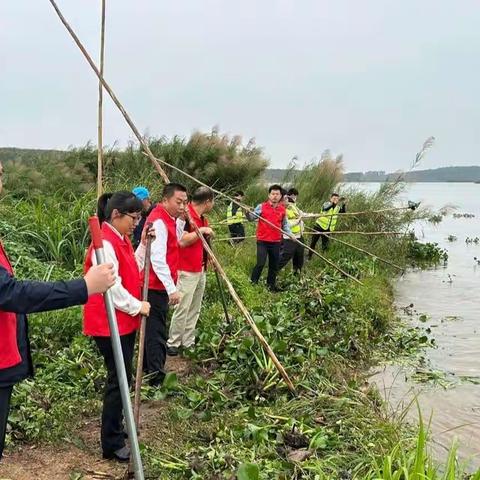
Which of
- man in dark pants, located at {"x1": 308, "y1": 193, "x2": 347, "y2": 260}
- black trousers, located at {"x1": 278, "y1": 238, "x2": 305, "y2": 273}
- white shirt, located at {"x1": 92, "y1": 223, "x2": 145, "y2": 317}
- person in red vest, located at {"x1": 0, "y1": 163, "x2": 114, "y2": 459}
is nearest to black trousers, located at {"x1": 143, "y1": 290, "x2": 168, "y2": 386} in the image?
white shirt, located at {"x1": 92, "y1": 223, "x2": 145, "y2": 317}

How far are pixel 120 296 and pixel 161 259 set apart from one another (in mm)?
1207

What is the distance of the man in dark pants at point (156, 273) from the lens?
4.61 metres

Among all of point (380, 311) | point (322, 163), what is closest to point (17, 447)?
point (380, 311)

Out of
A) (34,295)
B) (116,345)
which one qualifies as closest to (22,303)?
(34,295)

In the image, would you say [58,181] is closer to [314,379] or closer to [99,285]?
[314,379]

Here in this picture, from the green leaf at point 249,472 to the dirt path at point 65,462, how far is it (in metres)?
0.83

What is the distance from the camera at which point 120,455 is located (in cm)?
363

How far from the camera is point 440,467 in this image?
4.14 meters

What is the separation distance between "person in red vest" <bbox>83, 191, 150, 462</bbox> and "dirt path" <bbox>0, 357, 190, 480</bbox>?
0.15m

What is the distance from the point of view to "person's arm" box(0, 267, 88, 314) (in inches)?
92.3

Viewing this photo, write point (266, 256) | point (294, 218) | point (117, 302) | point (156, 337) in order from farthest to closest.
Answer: point (294, 218), point (266, 256), point (156, 337), point (117, 302)

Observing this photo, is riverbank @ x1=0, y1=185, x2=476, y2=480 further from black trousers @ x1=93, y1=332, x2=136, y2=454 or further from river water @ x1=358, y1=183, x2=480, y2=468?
river water @ x1=358, y1=183, x2=480, y2=468

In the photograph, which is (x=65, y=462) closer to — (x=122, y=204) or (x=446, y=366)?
(x=122, y=204)

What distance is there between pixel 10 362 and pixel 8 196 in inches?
290
